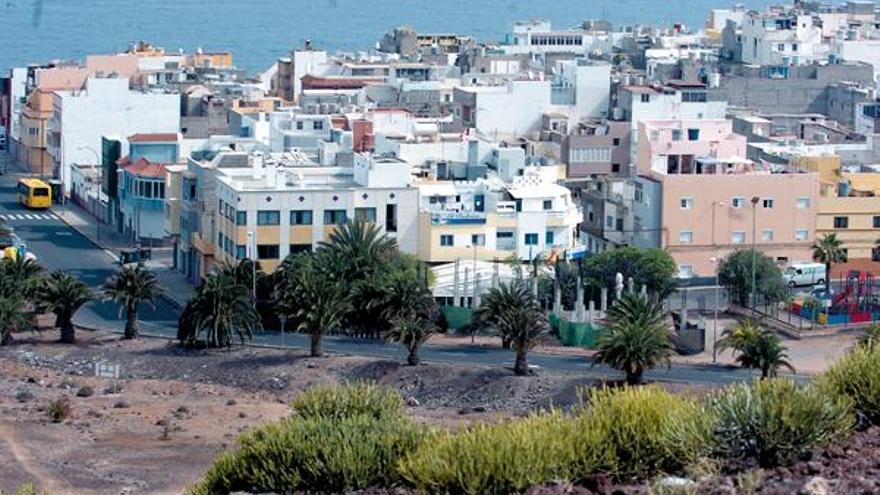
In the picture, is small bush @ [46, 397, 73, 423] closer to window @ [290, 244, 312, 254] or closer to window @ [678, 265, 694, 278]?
window @ [290, 244, 312, 254]

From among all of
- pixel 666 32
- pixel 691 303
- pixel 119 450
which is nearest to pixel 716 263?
pixel 691 303

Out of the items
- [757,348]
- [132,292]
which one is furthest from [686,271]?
[132,292]

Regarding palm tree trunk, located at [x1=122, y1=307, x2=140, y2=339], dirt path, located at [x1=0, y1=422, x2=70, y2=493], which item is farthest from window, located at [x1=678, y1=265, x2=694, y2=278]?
dirt path, located at [x1=0, y1=422, x2=70, y2=493]

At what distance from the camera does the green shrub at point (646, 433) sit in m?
15.4

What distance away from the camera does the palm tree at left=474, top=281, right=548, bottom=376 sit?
34594 mm

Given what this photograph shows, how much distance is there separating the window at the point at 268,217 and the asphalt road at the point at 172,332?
240 cm

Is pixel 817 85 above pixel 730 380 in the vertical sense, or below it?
above

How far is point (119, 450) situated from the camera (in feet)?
92.4

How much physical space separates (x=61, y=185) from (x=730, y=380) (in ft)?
98.4

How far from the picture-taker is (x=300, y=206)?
143 ft

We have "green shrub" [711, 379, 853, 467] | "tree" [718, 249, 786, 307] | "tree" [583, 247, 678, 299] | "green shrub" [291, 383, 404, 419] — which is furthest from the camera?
"tree" [718, 249, 786, 307]

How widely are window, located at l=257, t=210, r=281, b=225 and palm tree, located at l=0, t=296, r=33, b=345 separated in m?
6.32

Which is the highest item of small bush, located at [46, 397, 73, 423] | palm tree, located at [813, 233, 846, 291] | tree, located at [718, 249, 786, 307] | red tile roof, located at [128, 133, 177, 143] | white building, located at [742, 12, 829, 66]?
white building, located at [742, 12, 829, 66]

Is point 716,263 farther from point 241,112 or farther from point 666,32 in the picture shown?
point 666,32
